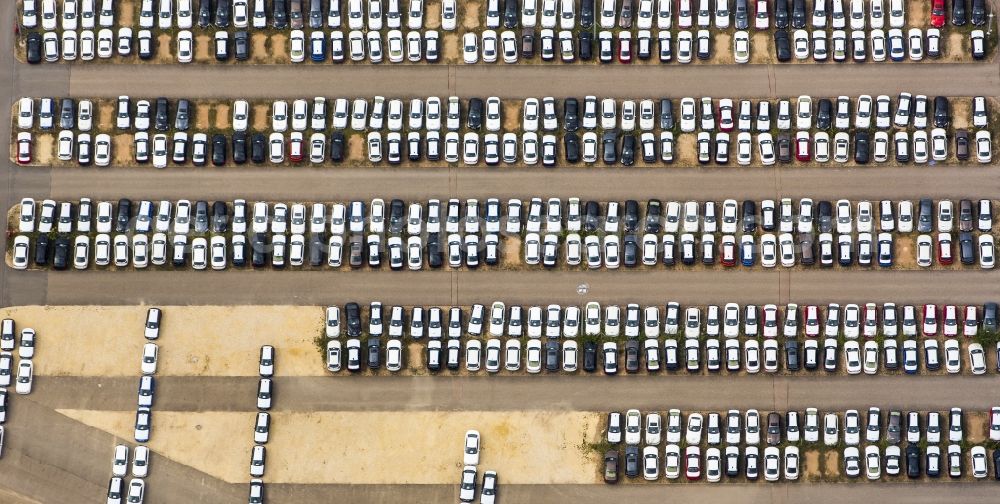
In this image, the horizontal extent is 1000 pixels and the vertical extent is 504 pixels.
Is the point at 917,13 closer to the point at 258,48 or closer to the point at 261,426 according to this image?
the point at 258,48

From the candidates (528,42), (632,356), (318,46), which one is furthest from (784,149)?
(318,46)

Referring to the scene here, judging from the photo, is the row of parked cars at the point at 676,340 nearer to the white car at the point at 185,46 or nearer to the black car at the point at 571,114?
the black car at the point at 571,114

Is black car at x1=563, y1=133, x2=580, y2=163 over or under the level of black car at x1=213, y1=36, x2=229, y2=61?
under

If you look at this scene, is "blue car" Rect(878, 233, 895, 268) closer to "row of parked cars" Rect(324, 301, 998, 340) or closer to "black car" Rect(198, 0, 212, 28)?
"row of parked cars" Rect(324, 301, 998, 340)

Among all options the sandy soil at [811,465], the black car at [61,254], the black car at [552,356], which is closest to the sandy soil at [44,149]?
the black car at [61,254]

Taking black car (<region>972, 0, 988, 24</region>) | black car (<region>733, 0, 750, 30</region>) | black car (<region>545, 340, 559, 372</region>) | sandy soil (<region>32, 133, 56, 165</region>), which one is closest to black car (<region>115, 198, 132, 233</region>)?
sandy soil (<region>32, 133, 56, 165</region>)

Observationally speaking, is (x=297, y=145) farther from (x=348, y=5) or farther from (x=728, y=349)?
(x=728, y=349)

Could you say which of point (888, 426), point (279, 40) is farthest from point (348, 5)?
point (888, 426)
